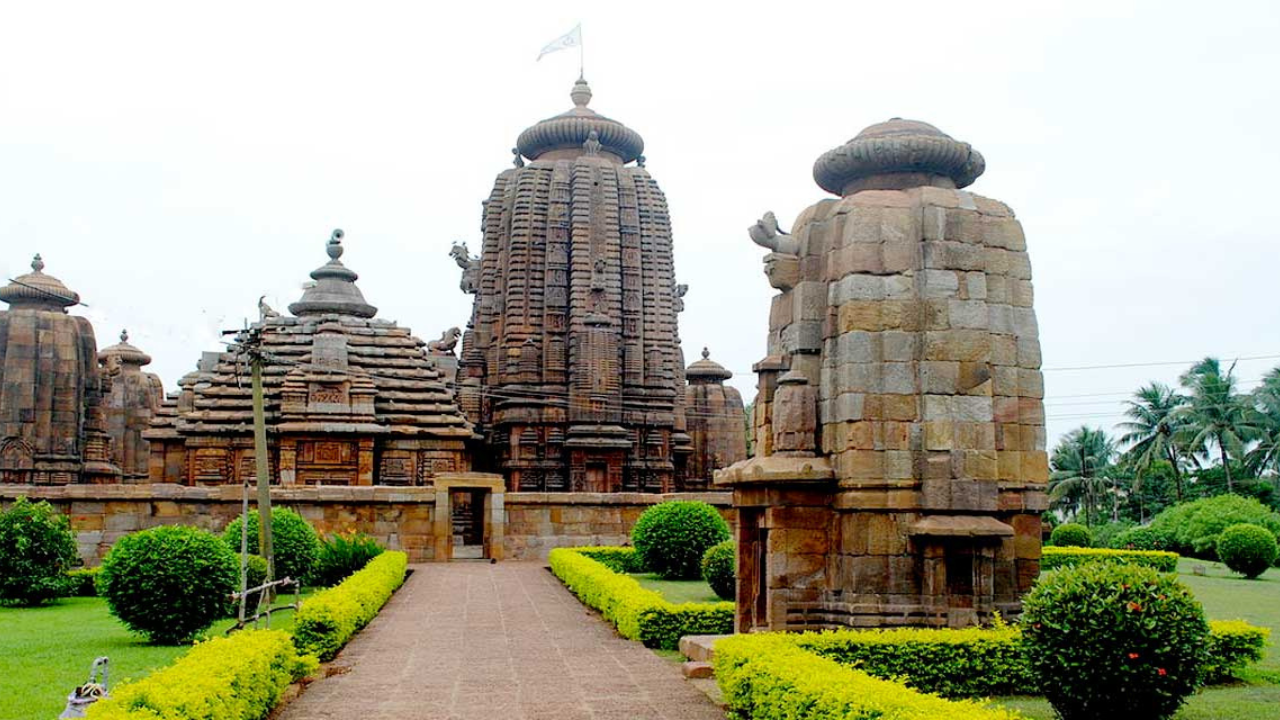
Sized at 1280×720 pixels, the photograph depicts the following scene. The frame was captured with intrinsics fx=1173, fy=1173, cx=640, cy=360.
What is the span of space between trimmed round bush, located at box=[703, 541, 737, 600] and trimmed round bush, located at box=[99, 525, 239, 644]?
6680mm

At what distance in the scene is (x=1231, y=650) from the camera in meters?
10.5

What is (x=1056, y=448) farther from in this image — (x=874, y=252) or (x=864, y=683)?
(x=864, y=683)

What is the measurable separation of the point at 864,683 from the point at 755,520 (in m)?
4.70

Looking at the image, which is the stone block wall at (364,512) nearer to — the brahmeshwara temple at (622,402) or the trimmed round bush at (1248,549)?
the brahmeshwara temple at (622,402)

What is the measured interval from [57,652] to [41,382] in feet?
69.3

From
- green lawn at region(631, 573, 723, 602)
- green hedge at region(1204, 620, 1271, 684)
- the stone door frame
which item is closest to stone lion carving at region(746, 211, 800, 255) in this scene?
green hedge at region(1204, 620, 1271, 684)

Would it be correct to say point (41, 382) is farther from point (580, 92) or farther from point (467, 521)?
point (580, 92)

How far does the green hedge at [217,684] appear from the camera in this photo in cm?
683

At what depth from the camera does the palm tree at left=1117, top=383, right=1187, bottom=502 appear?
149 feet

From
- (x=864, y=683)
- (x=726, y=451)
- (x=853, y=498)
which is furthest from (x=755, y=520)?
(x=726, y=451)

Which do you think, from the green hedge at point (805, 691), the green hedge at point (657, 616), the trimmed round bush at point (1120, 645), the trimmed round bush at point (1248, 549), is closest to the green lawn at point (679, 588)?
the green hedge at point (657, 616)

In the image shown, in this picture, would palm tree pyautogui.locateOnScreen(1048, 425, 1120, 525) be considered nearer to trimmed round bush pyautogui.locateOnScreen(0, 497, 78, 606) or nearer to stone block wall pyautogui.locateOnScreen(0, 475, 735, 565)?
stone block wall pyautogui.locateOnScreen(0, 475, 735, 565)

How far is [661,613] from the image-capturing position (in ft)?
43.4

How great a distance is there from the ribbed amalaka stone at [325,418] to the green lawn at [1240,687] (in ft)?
63.4
